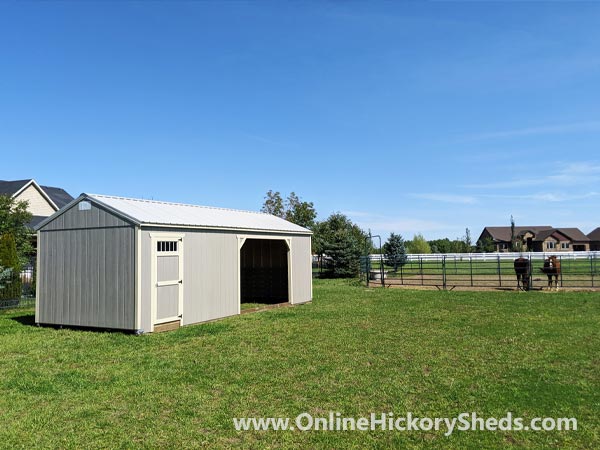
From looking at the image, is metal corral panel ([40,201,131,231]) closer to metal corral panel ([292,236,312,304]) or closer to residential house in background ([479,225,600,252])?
metal corral panel ([292,236,312,304])

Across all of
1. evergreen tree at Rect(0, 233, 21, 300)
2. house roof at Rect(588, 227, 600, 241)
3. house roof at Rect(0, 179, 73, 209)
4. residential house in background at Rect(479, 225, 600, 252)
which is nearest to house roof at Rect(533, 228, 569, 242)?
residential house in background at Rect(479, 225, 600, 252)

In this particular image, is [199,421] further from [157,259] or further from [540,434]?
[157,259]

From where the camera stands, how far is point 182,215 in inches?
474

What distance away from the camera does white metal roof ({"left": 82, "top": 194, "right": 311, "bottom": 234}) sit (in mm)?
10406

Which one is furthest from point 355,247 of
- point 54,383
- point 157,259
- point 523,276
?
point 54,383

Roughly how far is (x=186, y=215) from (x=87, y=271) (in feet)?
9.71

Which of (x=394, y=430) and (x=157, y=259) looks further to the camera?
(x=157, y=259)

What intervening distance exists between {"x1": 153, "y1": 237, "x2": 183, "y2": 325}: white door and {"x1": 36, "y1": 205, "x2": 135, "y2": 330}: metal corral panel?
1.91 feet

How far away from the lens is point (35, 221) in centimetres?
2819

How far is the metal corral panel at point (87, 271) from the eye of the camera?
9.91m

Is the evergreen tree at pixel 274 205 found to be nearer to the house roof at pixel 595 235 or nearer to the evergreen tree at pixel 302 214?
the evergreen tree at pixel 302 214

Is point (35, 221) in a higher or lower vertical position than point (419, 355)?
higher

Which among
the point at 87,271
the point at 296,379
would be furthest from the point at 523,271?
the point at 87,271

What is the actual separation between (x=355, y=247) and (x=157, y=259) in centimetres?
2020
